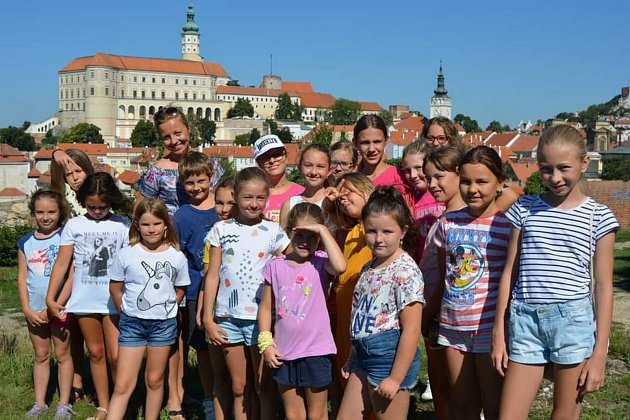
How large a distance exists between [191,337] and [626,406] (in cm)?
268

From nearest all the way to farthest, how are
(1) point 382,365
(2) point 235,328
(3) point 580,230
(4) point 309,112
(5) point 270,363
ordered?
(3) point 580,230, (1) point 382,365, (5) point 270,363, (2) point 235,328, (4) point 309,112

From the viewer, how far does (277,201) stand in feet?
12.6

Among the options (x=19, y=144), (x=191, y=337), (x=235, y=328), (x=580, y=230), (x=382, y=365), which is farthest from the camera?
(x=19, y=144)

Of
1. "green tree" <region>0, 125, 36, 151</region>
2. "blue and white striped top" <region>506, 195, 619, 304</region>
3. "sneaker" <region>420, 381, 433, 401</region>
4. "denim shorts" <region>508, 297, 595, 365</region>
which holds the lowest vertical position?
"sneaker" <region>420, 381, 433, 401</region>

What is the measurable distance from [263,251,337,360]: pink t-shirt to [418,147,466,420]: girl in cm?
49

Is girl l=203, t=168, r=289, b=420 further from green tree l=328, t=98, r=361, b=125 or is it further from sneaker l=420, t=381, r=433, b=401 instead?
green tree l=328, t=98, r=361, b=125

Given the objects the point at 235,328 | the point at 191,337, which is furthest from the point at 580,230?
the point at 191,337

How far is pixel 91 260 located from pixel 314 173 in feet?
4.68

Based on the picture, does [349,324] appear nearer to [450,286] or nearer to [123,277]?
[450,286]

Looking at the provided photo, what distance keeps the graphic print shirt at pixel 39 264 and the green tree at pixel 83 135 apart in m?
99.4

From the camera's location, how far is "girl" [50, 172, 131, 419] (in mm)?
3930

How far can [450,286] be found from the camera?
3023 mm

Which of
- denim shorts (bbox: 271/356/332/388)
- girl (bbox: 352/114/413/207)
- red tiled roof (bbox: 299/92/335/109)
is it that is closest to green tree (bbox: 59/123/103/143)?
red tiled roof (bbox: 299/92/335/109)

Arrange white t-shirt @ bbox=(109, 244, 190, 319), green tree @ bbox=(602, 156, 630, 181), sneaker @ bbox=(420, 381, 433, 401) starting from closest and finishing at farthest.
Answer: white t-shirt @ bbox=(109, 244, 190, 319)
sneaker @ bbox=(420, 381, 433, 401)
green tree @ bbox=(602, 156, 630, 181)
